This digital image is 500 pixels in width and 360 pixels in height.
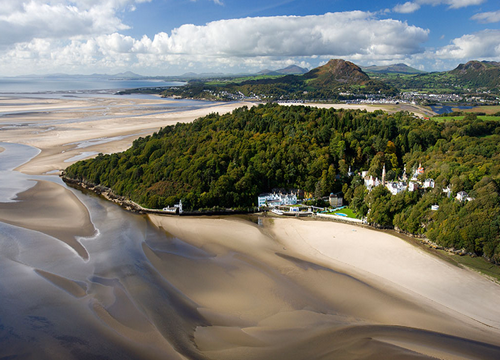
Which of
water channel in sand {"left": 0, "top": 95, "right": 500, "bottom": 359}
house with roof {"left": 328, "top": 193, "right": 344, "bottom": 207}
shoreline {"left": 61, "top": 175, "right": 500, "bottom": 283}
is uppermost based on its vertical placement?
house with roof {"left": 328, "top": 193, "right": 344, "bottom": 207}

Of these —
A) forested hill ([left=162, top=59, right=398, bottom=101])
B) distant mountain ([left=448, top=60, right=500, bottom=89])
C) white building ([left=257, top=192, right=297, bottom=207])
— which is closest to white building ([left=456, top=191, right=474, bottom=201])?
white building ([left=257, top=192, right=297, bottom=207])

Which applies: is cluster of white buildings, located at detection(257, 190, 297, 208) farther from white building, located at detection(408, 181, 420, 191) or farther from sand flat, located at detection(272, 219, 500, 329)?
white building, located at detection(408, 181, 420, 191)

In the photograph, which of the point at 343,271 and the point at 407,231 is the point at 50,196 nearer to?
the point at 343,271

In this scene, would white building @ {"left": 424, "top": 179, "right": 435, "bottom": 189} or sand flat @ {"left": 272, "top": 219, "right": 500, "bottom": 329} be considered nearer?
sand flat @ {"left": 272, "top": 219, "right": 500, "bottom": 329}

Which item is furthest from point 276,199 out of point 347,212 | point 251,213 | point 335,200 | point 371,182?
point 371,182

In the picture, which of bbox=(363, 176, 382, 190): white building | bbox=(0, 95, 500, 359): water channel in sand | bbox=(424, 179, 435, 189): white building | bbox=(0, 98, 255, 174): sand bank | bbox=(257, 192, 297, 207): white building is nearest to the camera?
bbox=(0, 95, 500, 359): water channel in sand

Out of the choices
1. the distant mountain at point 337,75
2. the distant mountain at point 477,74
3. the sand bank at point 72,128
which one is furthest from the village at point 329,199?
the distant mountain at point 477,74

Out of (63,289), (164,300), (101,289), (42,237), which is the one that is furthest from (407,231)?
(42,237)
